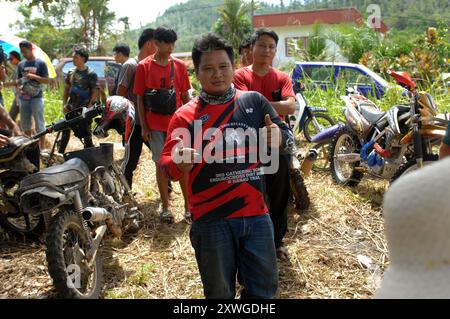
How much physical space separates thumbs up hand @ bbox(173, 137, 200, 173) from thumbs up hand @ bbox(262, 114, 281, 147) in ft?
1.08

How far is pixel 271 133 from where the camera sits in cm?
205

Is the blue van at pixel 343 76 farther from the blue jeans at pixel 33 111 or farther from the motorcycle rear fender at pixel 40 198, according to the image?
the motorcycle rear fender at pixel 40 198

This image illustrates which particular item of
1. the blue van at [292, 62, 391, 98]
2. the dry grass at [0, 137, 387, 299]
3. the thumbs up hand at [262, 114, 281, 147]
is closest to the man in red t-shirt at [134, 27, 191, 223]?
the dry grass at [0, 137, 387, 299]

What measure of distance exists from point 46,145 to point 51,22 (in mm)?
41097

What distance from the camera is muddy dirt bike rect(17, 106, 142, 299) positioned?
2.57 m

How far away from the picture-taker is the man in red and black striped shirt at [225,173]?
6.76ft

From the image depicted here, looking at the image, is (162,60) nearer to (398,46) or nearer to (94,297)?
(94,297)

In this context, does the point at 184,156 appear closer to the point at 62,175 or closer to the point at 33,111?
the point at 62,175

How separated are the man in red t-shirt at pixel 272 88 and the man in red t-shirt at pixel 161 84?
95 cm

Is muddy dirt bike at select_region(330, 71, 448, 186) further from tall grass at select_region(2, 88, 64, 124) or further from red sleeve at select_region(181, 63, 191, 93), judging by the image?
tall grass at select_region(2, 88, 64, 124)

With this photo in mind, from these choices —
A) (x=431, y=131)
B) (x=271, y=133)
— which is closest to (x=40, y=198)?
(x=271, y=133)

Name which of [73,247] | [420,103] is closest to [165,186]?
[73,247]

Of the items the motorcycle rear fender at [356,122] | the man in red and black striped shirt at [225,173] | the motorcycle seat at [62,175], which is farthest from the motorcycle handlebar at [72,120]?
the motorcycle rear fender at [356,122]

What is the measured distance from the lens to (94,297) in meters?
2.75
